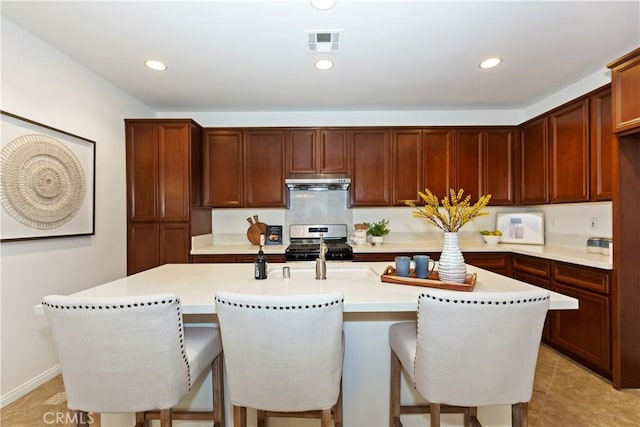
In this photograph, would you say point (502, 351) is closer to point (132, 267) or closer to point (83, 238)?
point (83, 238)

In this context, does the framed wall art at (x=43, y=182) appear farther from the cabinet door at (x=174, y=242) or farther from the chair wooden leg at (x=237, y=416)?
the chair wooden leg at (x=237, y=416)

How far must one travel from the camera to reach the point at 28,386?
2.19 metres

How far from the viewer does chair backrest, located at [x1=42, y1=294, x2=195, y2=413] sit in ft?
3.59

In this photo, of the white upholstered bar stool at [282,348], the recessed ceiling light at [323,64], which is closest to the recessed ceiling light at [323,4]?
the recessed ceiling light at [323,64]

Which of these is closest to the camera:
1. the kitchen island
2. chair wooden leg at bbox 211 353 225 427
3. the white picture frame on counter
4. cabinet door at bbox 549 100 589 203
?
chair wooden leg at bbox 211 353 225 427

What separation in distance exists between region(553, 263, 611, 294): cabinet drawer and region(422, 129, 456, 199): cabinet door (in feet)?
4.60

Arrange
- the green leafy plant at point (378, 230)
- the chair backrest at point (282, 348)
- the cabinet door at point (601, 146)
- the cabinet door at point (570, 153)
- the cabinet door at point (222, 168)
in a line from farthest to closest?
the green leafy plant at point (378, 230) < the cabinet door at point (222, 168) < the cabinet door at point (570, 153) < the cabinet door at point (601, 146) < the chair backrest at point (282, 348)

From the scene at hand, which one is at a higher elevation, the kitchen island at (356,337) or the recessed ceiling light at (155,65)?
the recessed ceiling light at (155,65)

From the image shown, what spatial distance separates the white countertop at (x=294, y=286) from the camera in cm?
134

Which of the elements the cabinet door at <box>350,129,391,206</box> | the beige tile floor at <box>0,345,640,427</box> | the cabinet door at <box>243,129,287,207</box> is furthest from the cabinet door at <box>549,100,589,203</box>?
the cabinet door at <box>243,129,287,207</box>

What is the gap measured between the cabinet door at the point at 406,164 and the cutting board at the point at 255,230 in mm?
1642

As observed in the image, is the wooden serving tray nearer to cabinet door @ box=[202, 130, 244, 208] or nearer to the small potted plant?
the small potted plant

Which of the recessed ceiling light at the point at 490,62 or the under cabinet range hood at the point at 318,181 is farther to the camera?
the under cabinet range hood at the point at 318,181

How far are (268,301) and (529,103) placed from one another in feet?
13.5
